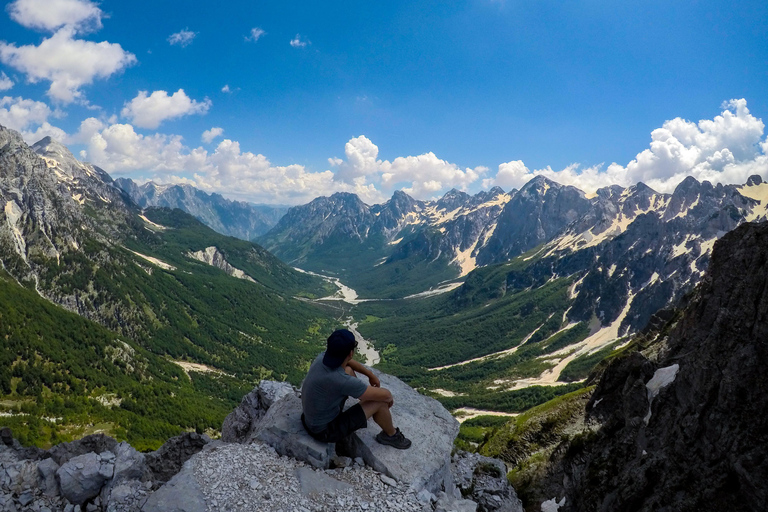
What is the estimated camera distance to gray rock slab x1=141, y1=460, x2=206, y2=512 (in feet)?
32.2

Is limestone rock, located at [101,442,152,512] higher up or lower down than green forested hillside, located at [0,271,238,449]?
higher up

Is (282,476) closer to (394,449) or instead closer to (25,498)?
(394,449)

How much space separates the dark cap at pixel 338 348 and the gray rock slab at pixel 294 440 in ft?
9.98

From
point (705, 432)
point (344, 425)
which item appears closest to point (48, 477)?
point (344, 425)

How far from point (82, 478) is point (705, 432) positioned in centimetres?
2481

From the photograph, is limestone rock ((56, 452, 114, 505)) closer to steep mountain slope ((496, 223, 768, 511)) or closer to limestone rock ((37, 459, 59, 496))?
limestone rock ((37, 459, 59, 496))

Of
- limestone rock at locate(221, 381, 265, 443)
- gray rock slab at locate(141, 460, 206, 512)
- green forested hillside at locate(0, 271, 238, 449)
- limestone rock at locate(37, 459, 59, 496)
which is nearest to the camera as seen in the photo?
gray rock slab at locate(141, 460, 206, 512)

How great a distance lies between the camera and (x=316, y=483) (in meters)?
11.3

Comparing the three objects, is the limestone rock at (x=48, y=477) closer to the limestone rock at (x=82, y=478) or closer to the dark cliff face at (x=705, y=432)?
the limestone rock at (x=82, y=478)

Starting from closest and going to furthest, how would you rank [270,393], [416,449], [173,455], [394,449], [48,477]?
[394,449] < [416,449] < [48,477] < [173,455] < [270,393]

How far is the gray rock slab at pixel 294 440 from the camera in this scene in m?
12.3

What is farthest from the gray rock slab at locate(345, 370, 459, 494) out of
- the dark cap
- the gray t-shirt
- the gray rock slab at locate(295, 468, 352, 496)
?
the dark cap

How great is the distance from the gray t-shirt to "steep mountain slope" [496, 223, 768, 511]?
12.0 m

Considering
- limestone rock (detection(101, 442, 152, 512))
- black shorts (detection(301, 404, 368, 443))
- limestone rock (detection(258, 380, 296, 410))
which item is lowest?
limestone rock (detection(101, 442, 152, 512))
